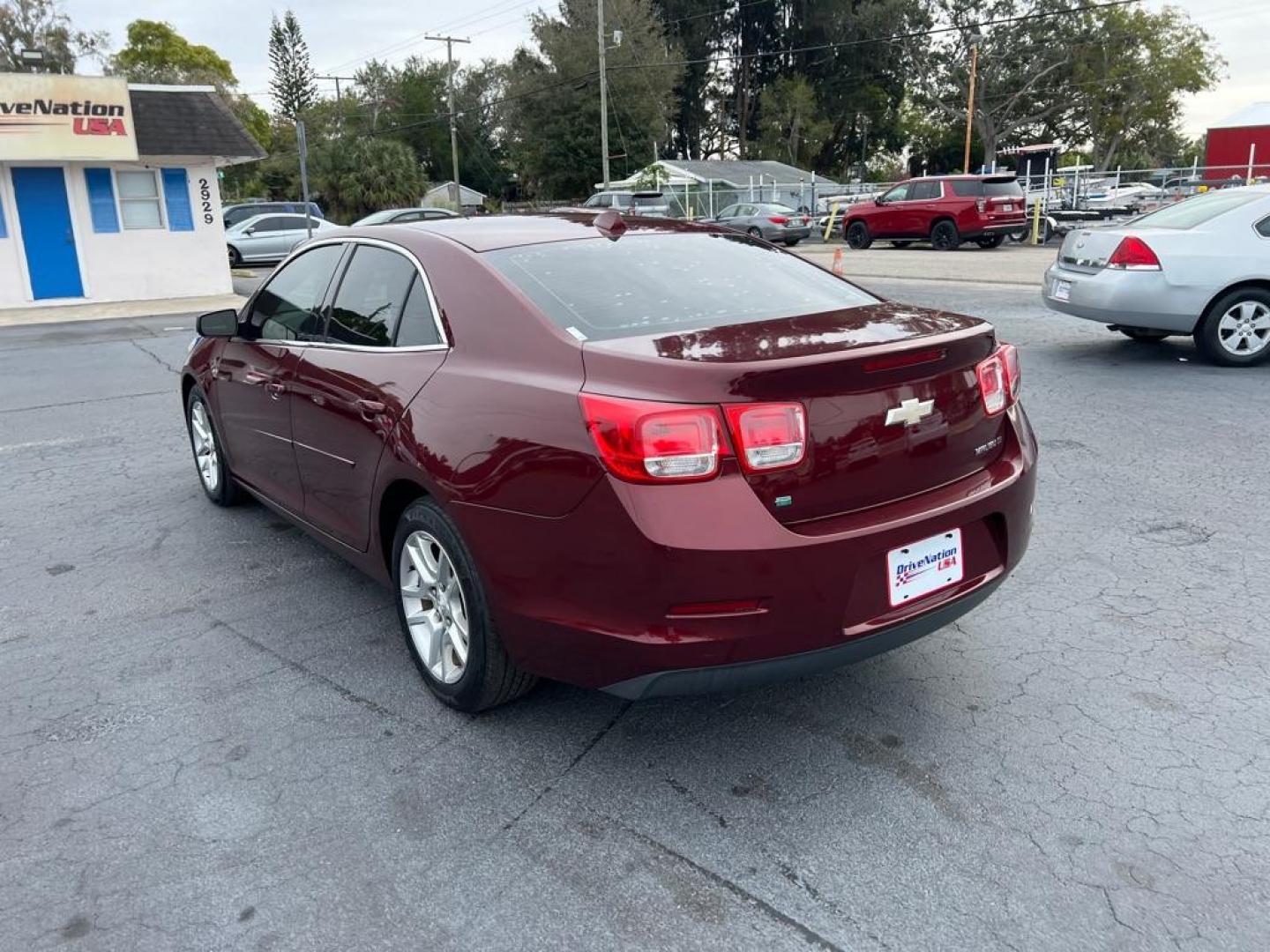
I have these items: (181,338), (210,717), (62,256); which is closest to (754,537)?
(210,717)

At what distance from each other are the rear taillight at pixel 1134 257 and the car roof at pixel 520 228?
217 inches

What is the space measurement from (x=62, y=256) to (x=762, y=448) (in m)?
19.7

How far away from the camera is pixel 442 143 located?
72.0 m

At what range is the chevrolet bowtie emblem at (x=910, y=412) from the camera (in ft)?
9.16

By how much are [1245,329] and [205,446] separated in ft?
26.1

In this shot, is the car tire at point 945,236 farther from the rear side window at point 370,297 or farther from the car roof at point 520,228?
the rear side window at point 370,297

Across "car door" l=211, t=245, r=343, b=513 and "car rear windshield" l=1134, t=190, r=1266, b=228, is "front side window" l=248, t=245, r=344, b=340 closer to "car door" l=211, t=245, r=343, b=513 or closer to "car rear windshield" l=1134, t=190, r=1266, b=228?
"car door" l=211, t=245, r=343, b=513

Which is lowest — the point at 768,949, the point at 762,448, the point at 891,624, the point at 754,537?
the point at 768,949

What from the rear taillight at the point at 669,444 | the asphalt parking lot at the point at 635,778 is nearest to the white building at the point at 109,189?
the asphalt parking lot at the point at 635,778

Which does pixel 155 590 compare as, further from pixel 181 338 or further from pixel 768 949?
pixel 181 338

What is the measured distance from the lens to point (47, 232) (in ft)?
59.8

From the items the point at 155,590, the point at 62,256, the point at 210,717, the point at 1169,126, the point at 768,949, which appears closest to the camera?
the point at 768,949

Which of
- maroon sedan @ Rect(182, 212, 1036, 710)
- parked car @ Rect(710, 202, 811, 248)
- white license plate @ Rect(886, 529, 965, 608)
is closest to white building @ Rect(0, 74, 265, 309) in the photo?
parked car @ Rect(710, 202, 811, 248)

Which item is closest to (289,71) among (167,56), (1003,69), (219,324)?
(167,56)
